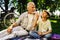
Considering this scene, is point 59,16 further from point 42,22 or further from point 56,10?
point 42,22

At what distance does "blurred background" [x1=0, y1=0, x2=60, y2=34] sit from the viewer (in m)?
3.68

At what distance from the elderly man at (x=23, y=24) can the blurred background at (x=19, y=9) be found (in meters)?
0.13

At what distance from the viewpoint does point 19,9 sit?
147 inches

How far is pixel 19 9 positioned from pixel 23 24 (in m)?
0.33

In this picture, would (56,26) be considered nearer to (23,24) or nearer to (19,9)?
(23,24)

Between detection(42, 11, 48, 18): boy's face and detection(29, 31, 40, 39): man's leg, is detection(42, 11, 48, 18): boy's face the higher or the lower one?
the higher one

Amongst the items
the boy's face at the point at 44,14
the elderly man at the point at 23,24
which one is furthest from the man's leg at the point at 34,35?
the boy's face at the point at 44,14

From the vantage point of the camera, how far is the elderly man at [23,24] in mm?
3531

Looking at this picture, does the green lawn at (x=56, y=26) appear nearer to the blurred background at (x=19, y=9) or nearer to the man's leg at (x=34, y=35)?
the blurred background at (x=19, y=9)

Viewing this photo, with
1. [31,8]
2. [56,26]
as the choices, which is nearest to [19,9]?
[31,8]

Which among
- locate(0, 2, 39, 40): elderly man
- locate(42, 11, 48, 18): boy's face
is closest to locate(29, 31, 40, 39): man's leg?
locate(0, 2, 39, 40): elderly man

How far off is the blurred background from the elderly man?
0.42 feet

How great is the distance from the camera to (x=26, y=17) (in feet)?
11.6

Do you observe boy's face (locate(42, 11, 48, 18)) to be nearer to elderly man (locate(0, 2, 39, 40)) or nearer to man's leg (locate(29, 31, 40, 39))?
elderly man (locate(0, 2, 39, 40))
